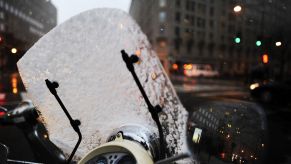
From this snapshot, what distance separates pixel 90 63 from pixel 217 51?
0.96 meters

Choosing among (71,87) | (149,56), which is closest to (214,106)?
(149,56)

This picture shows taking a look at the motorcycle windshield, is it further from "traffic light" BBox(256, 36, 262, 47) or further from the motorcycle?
"traffic light" BBox(256, 36, 262, 47)

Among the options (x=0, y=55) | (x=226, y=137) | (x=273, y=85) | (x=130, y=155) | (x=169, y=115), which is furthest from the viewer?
(x=273, y=85)

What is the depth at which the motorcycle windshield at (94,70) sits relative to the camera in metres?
1.75

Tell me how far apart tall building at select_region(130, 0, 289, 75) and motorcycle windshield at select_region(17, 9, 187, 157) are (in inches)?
7.1

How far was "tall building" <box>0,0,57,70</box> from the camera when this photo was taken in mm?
1961

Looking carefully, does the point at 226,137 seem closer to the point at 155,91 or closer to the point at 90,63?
the point at 155,91

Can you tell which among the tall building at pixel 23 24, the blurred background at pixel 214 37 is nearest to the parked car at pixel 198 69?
the blurred background at pixel 214 37

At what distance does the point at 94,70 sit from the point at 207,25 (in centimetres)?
82

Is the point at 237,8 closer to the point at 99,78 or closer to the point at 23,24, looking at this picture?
the point at 99,78

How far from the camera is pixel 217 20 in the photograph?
2023 millimetres

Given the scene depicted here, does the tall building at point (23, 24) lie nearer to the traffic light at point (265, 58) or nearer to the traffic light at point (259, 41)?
the traffic light at point (259, 41)

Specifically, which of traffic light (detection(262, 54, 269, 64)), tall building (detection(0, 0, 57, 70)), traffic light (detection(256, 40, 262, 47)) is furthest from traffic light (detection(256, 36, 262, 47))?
tall building (detection(0, 0, 57, 70))

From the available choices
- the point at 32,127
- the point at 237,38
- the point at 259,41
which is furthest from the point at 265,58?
the point at 32,127
